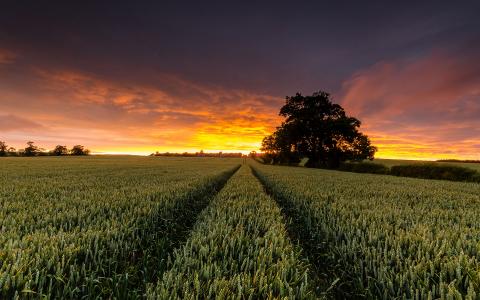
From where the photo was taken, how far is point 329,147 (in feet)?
155

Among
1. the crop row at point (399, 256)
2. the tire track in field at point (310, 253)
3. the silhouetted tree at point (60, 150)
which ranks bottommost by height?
the tire track in field at point (310, 253)

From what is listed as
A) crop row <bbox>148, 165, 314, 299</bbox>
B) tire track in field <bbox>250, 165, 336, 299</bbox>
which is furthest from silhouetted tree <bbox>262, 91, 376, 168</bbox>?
crop row <bbox>148, 165, 314, 299</bbox>

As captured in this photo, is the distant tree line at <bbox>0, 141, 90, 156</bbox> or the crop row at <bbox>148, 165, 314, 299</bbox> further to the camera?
the distant tree line at <bbox>0, 141, 90, 156</bbox>

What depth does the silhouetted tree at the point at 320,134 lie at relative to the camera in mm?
46594

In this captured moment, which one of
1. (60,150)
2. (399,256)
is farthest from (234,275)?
(60,150)

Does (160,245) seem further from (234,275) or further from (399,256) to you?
(399,256)

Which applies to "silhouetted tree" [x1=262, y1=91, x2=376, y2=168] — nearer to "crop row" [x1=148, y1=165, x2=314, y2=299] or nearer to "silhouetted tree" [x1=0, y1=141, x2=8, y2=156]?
"crop row" [x1=148, y1=165, x2=314, y2=299]

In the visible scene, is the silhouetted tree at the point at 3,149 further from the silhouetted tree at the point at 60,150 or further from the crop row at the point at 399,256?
the crop row at the point at 399,256

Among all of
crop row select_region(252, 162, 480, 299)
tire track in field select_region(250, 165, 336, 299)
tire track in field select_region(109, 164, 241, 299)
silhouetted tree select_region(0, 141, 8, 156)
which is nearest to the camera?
crop row select_region(252, 162, 480, 299)

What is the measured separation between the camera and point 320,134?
47.4m

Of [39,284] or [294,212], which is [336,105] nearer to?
[294,212]

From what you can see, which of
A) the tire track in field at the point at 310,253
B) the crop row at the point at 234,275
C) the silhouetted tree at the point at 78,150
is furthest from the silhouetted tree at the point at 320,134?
the silhouetted tree at the point at 78,150

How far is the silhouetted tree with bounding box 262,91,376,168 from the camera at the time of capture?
4659 centimetres

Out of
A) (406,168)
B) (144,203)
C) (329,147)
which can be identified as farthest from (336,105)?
(144,203)
